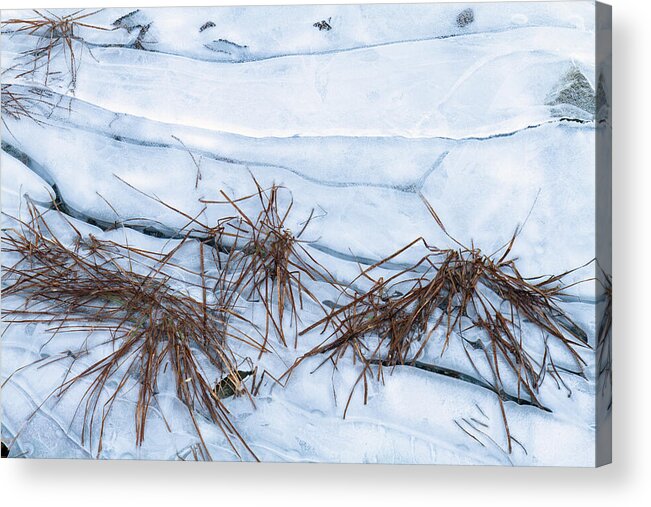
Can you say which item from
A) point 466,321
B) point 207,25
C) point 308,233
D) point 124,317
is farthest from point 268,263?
point 207,25

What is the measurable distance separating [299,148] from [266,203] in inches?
5.6

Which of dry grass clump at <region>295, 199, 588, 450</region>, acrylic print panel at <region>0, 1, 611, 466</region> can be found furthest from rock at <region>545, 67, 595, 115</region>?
dry grass clump at <region>295, 199, 588, 450</region>

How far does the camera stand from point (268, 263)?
8.80ft

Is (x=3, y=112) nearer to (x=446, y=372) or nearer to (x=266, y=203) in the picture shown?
(x=266, y=203)

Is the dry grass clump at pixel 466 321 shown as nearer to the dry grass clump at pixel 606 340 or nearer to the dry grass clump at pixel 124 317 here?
the dry grass clump at pixel 606 340

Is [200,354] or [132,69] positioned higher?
[132,69]

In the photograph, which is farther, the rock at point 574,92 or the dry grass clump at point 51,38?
the dry grass clump at point 51,38

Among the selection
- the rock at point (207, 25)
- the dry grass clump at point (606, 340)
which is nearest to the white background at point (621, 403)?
the dry grass clump at point (606, 340)

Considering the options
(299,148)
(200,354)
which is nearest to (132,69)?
(299,148)

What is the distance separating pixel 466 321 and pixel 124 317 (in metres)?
0.76

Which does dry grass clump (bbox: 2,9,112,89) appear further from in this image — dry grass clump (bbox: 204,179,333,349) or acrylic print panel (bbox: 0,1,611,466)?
dry grass clump (bbox: 204,179,333,349)

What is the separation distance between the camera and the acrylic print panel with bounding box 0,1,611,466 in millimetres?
2609

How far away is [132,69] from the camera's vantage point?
275 centimetres

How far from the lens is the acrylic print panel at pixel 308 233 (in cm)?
261
